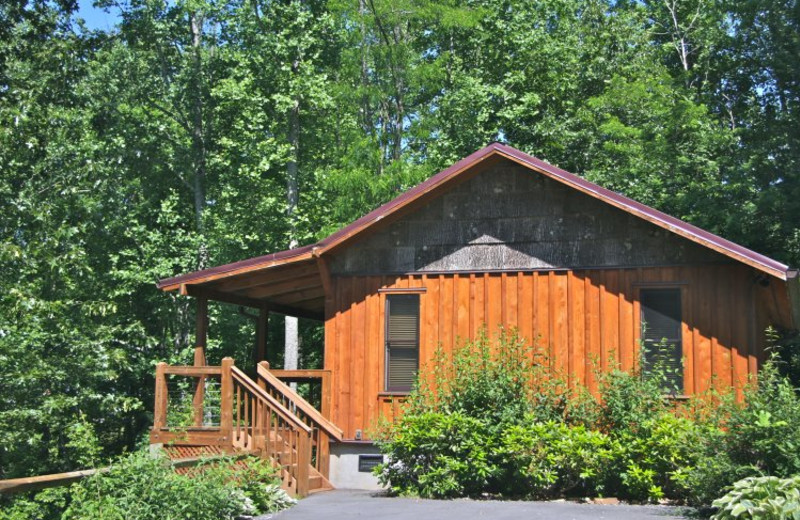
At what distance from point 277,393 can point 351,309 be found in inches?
68.8

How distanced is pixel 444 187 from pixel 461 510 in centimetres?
563

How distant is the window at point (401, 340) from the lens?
15.0 meters

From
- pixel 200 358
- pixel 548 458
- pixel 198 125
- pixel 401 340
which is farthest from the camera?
pixel 198 125

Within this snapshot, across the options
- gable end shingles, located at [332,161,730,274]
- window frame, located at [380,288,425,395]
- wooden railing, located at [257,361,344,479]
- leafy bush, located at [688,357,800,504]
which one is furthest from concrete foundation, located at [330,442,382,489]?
leafy bush, located at [688,357,800,504]

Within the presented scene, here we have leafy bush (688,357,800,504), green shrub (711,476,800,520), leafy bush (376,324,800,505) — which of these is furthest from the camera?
leafy bush (376,324,800,505)

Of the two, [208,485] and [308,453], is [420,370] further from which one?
[208,485]

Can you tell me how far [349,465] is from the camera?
48.6 feet

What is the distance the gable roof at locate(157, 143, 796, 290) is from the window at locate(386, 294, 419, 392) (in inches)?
50.2

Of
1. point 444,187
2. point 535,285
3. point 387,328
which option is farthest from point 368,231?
point 535,285

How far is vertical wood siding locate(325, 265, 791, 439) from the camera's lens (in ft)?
44.1

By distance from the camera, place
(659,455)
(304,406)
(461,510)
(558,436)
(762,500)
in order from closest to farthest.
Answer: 1. (762,500)
2. (461,510)
3. (659,455)
4. (558,436)
5. (304,406)

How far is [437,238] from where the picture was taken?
14945mm

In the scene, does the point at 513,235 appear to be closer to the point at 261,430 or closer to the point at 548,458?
the point at 548,458

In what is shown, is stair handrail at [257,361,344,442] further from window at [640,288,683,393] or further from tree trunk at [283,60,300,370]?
tree trunk at [283,60,300,370]
